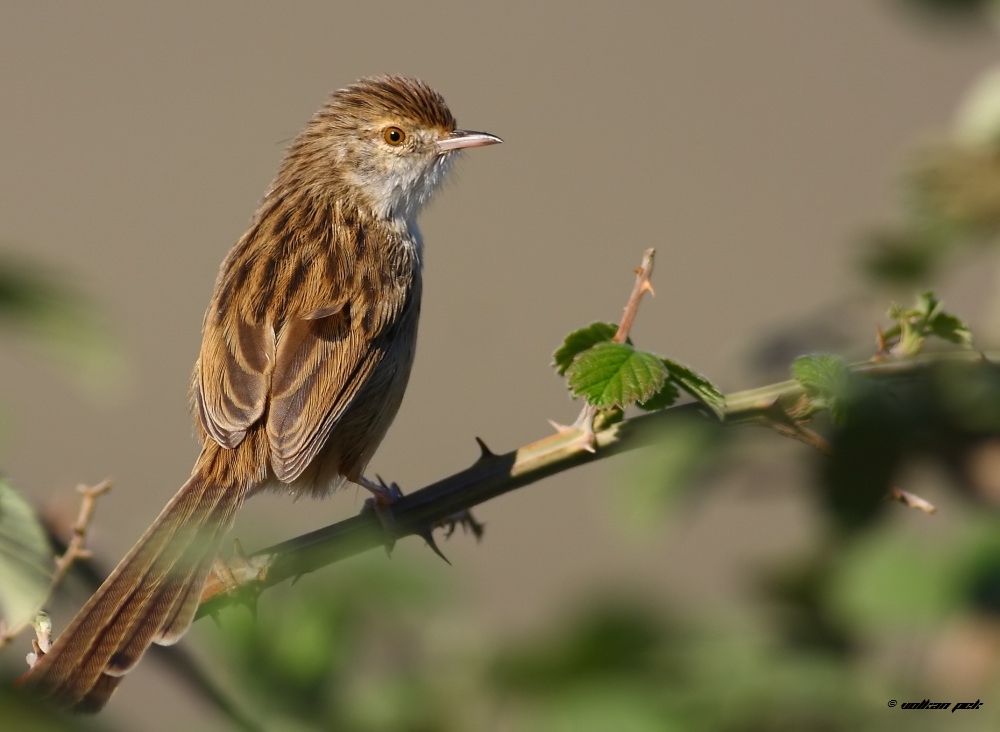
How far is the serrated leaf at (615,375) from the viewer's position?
1.82 m

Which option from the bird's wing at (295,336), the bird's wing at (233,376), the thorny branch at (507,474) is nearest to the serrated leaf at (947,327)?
the thorny branch at (507,474)

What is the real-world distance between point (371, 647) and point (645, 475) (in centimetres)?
39

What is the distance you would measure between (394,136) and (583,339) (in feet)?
10.2

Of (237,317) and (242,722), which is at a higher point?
(242,722)

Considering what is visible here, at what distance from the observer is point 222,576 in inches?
90.2

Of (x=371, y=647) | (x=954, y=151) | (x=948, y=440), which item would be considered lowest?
(x=371, y=647)

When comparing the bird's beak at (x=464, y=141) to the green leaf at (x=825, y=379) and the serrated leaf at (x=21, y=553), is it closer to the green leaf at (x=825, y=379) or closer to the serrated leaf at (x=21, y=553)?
the green leaf at (x=825, y=379)

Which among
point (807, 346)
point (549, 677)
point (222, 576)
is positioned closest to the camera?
point (549, 677)

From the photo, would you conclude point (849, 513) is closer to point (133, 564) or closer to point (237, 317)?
point (133, 564)

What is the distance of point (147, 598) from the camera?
2598mm

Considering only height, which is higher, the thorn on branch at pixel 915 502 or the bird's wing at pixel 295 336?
the thorn on branch at pixel 915 502

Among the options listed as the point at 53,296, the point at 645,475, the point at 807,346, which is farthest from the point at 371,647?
the point at 807,346

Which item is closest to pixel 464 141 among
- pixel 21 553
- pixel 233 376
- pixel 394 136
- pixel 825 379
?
pixel 394 136

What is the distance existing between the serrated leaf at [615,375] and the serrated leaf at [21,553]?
895 mm
